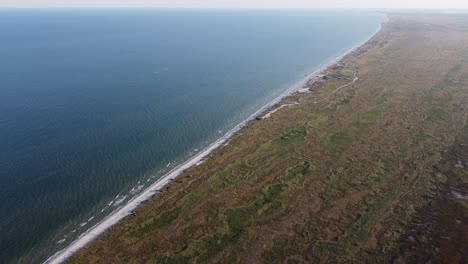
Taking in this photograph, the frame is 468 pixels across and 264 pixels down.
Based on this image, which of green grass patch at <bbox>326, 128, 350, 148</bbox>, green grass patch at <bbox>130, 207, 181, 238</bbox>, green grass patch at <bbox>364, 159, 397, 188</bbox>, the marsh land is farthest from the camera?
green grass patch at <bbox>326, 128, 350, 148</bbox>

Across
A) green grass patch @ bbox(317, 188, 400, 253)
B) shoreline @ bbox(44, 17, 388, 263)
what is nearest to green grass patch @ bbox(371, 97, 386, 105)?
shoreline @ bbox(44, 17, 388, 263)

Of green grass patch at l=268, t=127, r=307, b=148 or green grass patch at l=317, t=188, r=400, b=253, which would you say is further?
green grass patch at l=268, t=127, r=307, b=148

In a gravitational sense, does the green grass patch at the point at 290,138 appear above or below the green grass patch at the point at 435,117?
above

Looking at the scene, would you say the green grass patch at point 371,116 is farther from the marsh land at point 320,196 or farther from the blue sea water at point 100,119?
the blue sea water at point 100,119

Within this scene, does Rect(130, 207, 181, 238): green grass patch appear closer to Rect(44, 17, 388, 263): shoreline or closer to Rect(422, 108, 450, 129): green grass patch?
Rect(44, 17, 388, 263): shoreline

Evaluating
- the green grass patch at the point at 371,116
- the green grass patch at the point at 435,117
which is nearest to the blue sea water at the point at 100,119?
the green grass patch at the point at 371,116

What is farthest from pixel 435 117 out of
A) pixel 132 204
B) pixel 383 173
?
pixel 132 204

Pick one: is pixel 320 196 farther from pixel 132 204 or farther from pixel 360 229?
pixel 132 204
